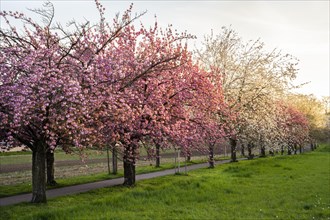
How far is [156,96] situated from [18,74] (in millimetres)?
6812

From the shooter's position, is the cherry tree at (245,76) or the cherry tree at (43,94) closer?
the cherry tree at (43,94)

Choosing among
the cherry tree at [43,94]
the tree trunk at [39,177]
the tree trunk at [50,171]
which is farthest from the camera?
the tree trunk at [50,171]

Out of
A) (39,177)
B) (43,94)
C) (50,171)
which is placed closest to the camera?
(43,94)

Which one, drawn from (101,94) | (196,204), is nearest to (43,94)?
(101,94)

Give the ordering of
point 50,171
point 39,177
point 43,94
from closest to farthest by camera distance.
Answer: point 43,94
point 39,177
point 50,171

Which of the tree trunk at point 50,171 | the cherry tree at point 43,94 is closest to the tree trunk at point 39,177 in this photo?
the cherry tree at point 43,94

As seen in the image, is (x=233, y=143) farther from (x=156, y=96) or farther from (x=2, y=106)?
(x=2, y=106)

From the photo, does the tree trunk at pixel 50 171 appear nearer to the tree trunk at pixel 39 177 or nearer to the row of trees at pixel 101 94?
the row of trees at pixel 101 94

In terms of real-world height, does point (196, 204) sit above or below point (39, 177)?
below

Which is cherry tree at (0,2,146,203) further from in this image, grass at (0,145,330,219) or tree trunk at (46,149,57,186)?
tree trunk at (46,149,57,186)

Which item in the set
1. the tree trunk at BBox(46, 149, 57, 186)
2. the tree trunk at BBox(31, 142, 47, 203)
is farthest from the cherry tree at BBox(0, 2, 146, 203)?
the tree trunk at BBox(46, 149, 57, 186)

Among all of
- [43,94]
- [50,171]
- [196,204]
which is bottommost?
[196,204]

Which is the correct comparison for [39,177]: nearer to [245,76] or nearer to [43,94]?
[43,94]

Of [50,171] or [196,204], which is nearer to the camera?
[196,204]
